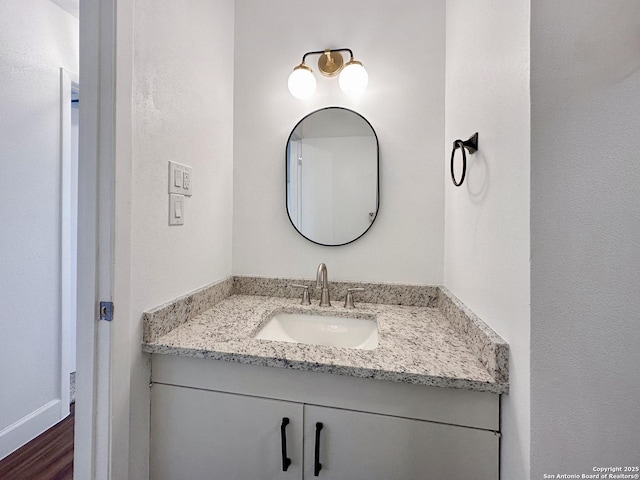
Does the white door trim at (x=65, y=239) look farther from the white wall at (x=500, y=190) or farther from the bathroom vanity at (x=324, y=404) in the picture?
the white wall at (x=500, y=190)

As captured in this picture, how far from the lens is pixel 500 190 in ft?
2.31

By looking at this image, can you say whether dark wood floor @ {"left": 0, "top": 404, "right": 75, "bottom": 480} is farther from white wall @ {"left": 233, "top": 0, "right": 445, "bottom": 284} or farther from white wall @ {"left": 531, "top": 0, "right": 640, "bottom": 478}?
white wall @ {"left": 531, "top": 0, "right": 640, "bottom": 478}

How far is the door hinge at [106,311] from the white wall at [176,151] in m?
0.07

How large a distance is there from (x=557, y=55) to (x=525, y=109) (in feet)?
0.35

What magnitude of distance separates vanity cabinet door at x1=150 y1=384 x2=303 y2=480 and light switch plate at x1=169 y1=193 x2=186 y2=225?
544mm

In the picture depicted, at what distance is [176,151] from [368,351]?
93cm

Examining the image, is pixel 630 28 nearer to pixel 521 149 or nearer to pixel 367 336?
pixel 521 149

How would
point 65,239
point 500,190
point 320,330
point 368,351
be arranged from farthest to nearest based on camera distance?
point 65,239 → point 320,330 → point 368,351 → point 500,190

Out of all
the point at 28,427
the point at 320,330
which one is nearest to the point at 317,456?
the point at 320,330

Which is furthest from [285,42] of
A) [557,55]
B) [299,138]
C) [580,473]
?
[580,473]

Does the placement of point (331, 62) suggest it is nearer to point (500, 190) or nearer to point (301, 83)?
point (301, 83)

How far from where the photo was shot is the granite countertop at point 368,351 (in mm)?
714

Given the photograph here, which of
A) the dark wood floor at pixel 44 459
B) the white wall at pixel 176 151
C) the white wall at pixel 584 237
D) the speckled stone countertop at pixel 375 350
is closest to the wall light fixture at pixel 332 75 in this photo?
the white wall at pixel 176 151

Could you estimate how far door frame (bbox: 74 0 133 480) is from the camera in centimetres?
75
